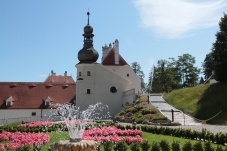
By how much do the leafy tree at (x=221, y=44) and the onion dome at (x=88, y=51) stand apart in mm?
17426

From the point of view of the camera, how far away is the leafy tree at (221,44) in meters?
41.9

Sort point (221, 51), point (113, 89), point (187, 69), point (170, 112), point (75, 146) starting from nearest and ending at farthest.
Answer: point (75, 146) → point (170, 112) → point (221, 51) → point (113, 89) → point (187, 69)

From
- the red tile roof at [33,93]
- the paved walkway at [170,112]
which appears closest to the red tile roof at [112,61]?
the red tile roof at [33,93]

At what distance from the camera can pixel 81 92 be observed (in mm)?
47062

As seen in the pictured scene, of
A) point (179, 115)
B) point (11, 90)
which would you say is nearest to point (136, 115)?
point (179, 115)

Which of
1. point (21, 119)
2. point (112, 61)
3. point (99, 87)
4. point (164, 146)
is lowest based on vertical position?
point (164, 146)

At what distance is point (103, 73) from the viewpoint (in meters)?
48.0

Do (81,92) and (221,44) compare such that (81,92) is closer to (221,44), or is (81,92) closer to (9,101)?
(9,101)

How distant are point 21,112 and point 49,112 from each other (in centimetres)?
406

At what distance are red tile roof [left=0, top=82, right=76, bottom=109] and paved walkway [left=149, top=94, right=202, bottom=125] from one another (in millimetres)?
14115

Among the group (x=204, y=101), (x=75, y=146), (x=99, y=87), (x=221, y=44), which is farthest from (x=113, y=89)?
(x=75, y=146)

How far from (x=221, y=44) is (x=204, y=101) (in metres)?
9.56

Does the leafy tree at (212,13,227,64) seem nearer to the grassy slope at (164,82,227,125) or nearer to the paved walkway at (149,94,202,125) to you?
the grassy slope at (164,82,227,125)

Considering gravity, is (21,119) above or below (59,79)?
below
